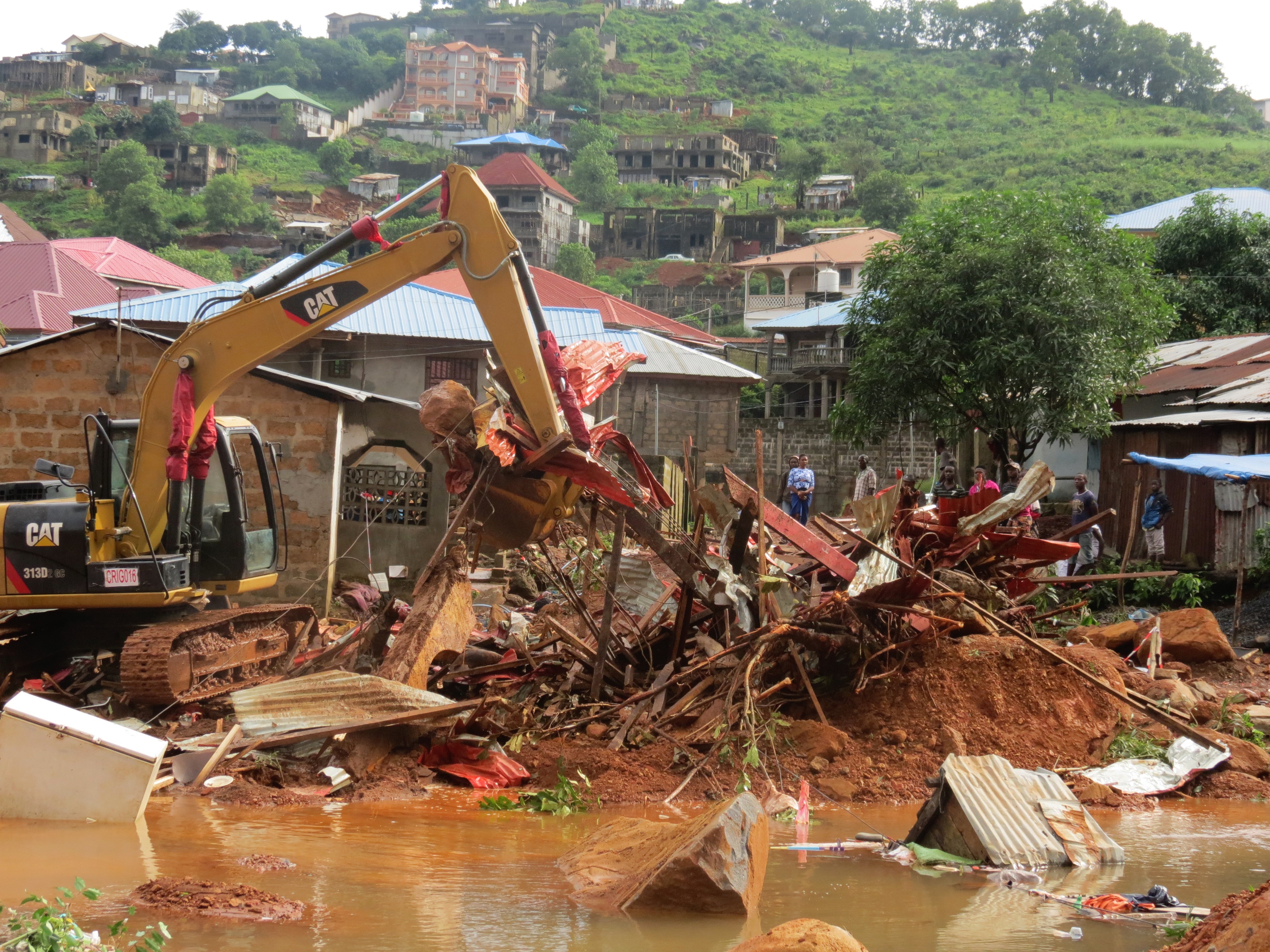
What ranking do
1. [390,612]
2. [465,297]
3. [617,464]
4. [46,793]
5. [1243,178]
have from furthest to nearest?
[1243,178] < [465,297] < [390,612] < [617,464] < [46,793]

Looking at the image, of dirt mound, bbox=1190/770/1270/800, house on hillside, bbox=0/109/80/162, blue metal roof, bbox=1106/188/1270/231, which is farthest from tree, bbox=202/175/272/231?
dirt mound, bbox=1190/770/1270/800

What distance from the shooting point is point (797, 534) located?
945cm

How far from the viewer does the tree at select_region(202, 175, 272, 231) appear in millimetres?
70000

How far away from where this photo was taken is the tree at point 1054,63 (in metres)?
119

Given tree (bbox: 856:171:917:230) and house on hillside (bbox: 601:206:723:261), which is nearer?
tree (bbox: 856:171:917:230)

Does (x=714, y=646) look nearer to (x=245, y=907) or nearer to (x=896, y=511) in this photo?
(x=896, y=511)

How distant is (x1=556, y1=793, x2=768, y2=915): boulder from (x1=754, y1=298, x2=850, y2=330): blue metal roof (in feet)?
114

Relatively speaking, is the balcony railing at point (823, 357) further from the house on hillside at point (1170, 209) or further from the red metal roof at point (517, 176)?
the red metal roof at point (517, 176)

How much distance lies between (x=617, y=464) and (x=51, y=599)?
4906 millimetres

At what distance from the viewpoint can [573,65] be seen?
4680 inches

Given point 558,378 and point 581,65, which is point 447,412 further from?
point 581,65

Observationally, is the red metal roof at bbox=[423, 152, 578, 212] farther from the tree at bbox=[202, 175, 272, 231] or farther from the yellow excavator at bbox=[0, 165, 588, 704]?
the yellow excavator at bbox=[0, 165, 588, 704]

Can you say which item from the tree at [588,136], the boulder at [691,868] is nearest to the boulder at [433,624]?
the boulder at [691,868]

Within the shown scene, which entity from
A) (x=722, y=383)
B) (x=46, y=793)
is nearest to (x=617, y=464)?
(x=46, y=793)
